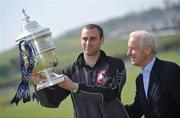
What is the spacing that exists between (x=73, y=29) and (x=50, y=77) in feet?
16.1

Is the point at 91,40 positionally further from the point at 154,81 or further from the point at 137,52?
the point at 154,81

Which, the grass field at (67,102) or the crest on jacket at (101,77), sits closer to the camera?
the crest on jacket at (101,77)

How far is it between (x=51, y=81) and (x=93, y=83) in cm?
29

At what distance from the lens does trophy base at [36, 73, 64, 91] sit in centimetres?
264

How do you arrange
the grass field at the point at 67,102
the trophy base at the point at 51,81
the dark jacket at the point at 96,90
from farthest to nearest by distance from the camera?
the grass field at the point at 67,102 → the dark jacket at the point at 96,90 → the trophy base at the point at 51,81

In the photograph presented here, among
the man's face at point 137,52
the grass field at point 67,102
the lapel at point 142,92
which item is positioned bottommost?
the grass field at point 67,102

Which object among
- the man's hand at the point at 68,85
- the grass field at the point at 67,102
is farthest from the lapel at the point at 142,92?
the grass field at the point at 67,102

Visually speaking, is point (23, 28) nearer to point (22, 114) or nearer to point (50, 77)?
point (50, 77)

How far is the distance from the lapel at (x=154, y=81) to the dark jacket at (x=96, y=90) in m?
0.18

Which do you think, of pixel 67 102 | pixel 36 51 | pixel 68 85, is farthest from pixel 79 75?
pixel 67 102

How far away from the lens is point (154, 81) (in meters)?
2.78

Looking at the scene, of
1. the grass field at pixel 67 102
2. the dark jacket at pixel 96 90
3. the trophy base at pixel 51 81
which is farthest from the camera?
the grass field at pixel 67 102

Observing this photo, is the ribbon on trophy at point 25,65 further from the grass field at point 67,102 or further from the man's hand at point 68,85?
the grass field at point 67,102

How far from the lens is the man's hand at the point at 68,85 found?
266 centimetres
